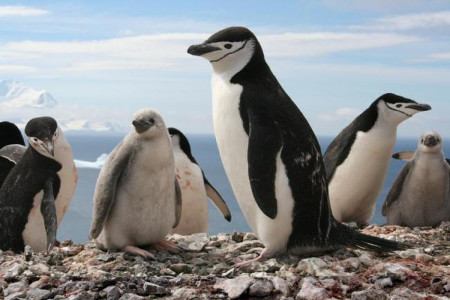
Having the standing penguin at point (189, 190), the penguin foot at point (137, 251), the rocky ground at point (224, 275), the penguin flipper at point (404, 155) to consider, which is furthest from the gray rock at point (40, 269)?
the penguin flipper at point (404, 155)

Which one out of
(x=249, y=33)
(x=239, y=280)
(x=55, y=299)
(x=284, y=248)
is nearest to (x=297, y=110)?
(x=249, y=33)

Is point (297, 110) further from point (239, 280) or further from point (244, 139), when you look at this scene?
point (239, 280)

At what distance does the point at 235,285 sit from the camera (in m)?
4.69

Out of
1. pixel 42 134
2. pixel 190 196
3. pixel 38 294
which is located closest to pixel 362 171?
pixel 190 196

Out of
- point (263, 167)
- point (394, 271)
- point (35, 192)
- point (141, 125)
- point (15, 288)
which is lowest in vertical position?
point (15, 288)

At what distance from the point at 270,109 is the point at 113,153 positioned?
4.41ft

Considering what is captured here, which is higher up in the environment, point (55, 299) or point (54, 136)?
point (54, 136)

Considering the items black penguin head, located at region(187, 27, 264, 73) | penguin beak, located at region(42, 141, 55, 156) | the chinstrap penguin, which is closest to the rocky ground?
penguin beak, located at region(42, 141, 55, 156)

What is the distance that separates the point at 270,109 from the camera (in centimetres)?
513

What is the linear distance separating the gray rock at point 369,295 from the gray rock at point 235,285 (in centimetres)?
68

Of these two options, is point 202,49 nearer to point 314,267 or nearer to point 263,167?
point 263,167

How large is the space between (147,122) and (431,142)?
3742 millimetres

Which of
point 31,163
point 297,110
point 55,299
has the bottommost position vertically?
point 55,299

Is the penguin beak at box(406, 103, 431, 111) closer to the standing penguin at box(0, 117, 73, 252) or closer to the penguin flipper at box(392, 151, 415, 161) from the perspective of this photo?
the penguin flipper at box(392, 151, 415, 161)
